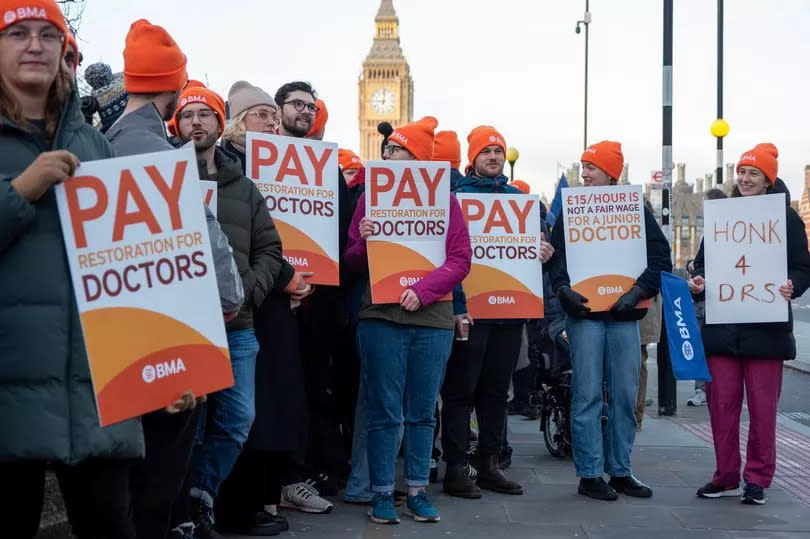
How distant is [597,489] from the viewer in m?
7.34

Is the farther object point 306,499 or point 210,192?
point 306,499

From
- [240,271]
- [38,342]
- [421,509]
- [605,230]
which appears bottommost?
[421,509]

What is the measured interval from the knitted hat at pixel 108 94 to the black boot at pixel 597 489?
12.0 ft

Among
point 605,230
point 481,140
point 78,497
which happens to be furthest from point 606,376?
point 78,497

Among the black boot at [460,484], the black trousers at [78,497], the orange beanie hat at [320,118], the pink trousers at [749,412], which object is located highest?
the orange beanie hat at [320,118]

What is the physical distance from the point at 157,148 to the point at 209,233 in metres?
0.45

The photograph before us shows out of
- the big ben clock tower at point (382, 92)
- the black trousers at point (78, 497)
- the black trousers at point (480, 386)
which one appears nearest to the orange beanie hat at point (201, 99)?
the black trousers at point (78, 497)

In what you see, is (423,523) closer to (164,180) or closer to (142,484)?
(142,484)

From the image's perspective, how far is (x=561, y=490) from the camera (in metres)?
7.69

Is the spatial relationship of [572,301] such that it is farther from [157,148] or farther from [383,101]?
[383,101]

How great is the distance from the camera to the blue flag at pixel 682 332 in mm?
7090

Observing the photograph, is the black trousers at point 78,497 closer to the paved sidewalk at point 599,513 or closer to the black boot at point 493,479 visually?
the paved sidewalk at point 599,513

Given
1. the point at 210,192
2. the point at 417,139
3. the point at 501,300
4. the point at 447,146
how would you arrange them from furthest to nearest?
the point at 447,146 → the point at 501,300 → the point at 417,139 → the point at 210,192

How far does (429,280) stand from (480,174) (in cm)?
150
